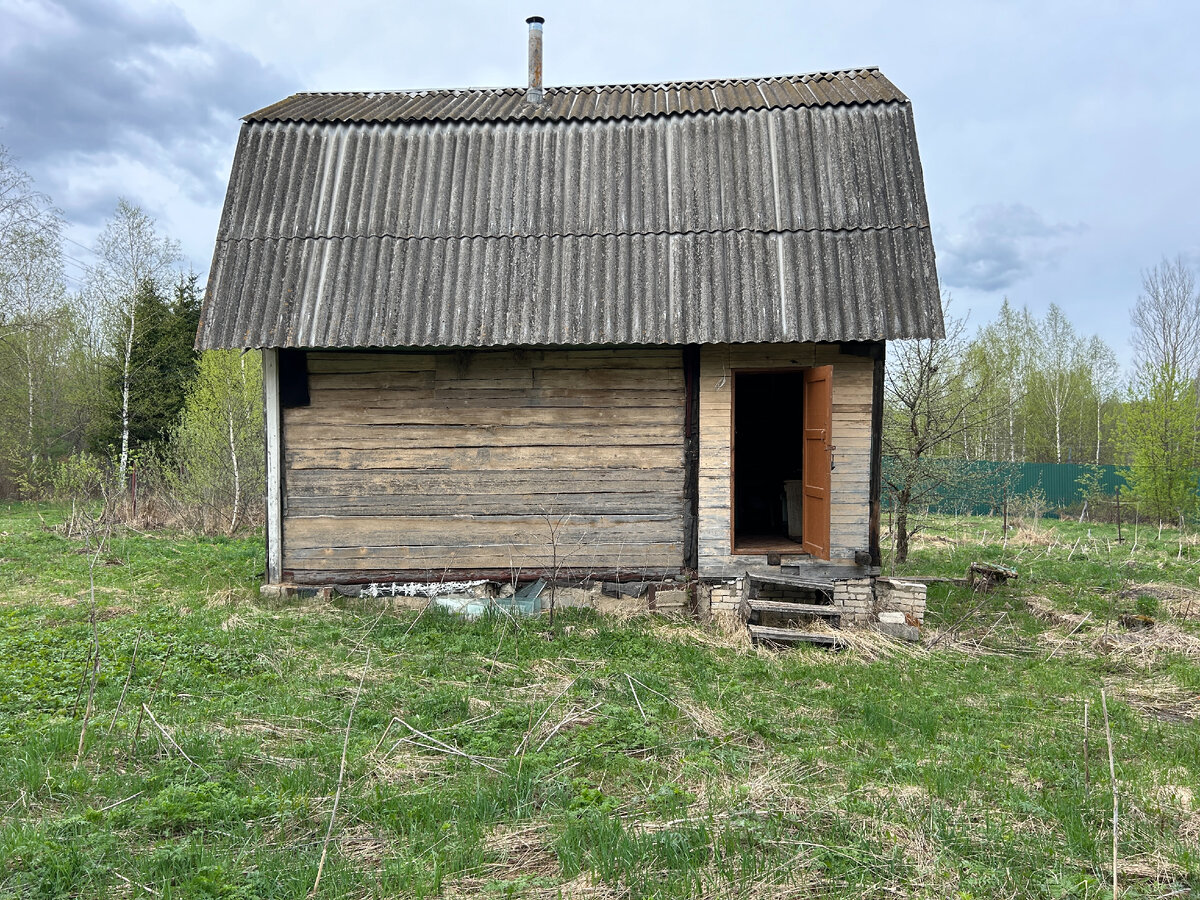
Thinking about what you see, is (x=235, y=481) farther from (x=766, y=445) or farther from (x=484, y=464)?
(x=766, y=445)

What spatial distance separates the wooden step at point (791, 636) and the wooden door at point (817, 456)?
0.93 meters

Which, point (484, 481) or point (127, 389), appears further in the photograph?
point (127, 389)

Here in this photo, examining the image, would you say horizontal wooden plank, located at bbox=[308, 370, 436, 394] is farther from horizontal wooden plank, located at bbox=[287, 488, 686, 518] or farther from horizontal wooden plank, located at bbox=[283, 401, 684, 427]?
horizontal wooden plank, located at bbox=[287, 488, 686, 518]

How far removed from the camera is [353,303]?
8.86 metres

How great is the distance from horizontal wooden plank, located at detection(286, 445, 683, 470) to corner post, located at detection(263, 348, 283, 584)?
164 mm

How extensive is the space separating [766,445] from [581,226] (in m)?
5.86

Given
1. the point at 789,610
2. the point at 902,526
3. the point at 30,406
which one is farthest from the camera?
the point at 30,406

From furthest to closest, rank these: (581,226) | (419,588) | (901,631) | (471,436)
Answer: (581,226), (471,436), (419,588), (901,631)

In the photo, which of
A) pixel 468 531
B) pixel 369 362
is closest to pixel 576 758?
pixel 468 531

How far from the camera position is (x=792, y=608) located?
833cm

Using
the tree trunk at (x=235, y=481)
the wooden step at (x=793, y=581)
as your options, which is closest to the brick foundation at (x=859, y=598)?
the wooden step at (x=793, y=581)

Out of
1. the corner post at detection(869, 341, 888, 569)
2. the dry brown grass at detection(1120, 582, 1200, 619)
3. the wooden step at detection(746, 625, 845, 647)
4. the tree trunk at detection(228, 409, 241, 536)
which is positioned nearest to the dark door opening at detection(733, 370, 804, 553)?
the corner post at detection(869, 341, 888, 569)

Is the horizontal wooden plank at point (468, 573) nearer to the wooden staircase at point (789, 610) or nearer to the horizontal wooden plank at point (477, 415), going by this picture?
the wooden staircase at point (789, 610)

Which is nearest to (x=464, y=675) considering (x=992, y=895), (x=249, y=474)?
(x=992, y=895)
